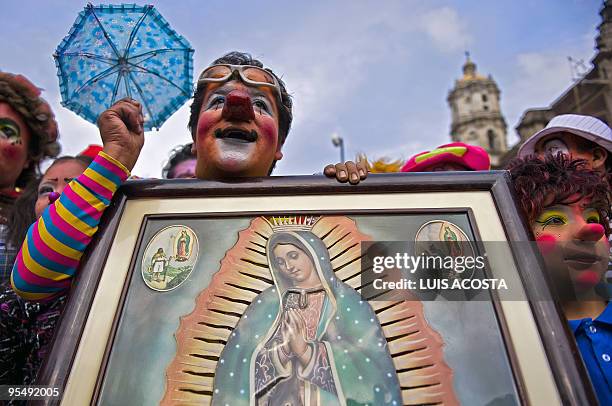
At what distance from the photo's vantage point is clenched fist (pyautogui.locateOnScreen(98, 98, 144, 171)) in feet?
4.40

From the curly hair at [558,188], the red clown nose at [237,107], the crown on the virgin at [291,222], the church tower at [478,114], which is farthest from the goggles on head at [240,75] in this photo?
the church tower at [478,114]

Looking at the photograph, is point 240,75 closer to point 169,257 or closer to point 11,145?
point 169,257

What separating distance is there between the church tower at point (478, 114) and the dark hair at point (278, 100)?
34690mm

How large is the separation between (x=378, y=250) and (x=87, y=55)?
53.7 inches

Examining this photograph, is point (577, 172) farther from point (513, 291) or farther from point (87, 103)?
point (87, 103)

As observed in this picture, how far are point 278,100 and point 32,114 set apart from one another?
4.81ft

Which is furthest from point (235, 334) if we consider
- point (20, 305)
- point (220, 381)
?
point (20, 305)

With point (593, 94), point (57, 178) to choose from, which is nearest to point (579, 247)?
point (57, 178)

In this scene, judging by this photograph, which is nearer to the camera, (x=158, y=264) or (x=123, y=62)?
(x=158, y=264)

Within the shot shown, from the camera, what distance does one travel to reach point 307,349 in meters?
1.05

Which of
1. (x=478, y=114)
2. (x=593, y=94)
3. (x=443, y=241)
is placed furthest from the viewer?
(x=478, y=114)

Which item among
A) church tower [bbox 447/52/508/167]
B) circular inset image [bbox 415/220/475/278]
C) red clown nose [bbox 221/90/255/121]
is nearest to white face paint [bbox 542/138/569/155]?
circular inset image [bbox 415/220/475/278]

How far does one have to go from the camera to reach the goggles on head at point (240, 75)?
1.66 metres

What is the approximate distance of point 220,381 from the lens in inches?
40.2
